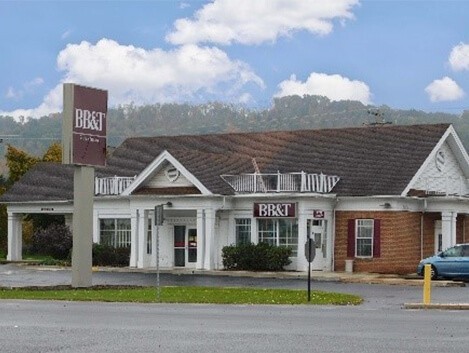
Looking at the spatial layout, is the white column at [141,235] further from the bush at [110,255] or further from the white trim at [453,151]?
the white trim at [453,151]

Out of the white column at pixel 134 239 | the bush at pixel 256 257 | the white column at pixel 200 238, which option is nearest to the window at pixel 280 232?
the bush at pixel 256 257

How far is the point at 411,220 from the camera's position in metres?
48.6

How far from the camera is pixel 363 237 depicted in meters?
48.6

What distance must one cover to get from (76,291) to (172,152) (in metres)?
19.2

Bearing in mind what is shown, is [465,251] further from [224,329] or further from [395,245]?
[224,329]

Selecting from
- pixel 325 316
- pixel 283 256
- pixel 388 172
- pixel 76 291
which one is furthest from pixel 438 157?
pixel 325 316

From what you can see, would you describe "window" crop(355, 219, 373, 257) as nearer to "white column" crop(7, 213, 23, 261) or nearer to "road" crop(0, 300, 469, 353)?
"white column" crop(7, 213, 23, 261)

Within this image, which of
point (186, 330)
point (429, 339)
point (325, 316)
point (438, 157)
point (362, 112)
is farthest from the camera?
point (362, 112)

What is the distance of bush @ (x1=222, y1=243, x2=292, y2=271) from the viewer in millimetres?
48062

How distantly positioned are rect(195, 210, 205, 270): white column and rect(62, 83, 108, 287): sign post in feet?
47.4

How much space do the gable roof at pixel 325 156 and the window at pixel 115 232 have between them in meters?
2.83

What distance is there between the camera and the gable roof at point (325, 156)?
49.6m

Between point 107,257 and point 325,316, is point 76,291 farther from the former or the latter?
point 107,257

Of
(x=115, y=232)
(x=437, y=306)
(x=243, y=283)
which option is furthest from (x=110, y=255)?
(x=437, y=306)
